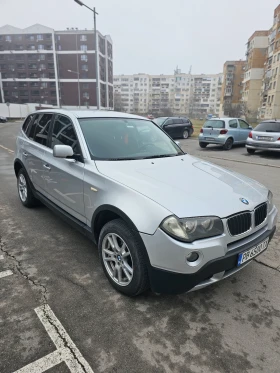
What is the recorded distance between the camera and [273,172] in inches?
332

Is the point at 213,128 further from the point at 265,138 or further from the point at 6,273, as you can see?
the point at 6,273

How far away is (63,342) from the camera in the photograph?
6.53ft

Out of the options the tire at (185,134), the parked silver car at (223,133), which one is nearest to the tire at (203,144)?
the parked silver car at (223,133)

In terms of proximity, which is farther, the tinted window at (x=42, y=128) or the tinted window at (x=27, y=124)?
the tinted window at (x=27, y=124)

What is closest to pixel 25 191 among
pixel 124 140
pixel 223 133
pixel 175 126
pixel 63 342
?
pixel 124 140

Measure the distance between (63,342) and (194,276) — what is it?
113 centimetres

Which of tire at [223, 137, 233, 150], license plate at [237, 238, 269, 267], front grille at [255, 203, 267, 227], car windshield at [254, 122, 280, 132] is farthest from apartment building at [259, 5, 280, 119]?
license plate at [237, 238, 269, 267]

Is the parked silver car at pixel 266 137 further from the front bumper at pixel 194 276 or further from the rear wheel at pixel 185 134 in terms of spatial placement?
the front bumper at pixel 194 276

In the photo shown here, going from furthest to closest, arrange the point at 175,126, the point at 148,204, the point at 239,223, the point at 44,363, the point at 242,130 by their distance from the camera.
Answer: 1. the point at 175,126
2. the point at 242,130
3. the point at 239,223
4. the point at 148,204
5. the point at 44,363

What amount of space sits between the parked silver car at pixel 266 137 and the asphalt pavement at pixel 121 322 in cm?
917

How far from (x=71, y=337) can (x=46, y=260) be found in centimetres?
130

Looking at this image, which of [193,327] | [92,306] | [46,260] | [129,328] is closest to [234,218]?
[193,327]

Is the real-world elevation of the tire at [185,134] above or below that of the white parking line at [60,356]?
above

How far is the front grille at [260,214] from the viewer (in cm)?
246
